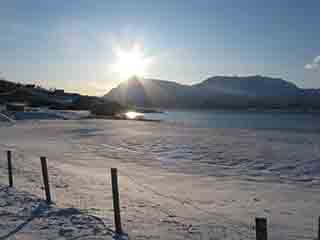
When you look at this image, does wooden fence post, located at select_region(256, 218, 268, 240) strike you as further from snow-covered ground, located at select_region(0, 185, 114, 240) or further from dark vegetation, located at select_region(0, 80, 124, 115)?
dark vegetation, located at select_region(0, 80, 124, 115)

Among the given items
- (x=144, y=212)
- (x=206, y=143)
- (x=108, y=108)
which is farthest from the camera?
(x=108, y=108)

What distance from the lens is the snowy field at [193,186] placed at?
7652 millimetres

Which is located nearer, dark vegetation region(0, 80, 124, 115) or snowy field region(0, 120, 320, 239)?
snowy field region(0, 120, 320, 239)

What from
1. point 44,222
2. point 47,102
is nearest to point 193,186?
point 44,222

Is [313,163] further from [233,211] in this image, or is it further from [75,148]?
[75,148]

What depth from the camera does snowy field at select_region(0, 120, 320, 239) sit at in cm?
765

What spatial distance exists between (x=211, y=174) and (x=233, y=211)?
5.82 metres

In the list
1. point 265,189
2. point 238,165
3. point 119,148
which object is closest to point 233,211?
point 265,189

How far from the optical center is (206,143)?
24.9m

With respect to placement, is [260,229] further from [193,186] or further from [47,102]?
[47,102]

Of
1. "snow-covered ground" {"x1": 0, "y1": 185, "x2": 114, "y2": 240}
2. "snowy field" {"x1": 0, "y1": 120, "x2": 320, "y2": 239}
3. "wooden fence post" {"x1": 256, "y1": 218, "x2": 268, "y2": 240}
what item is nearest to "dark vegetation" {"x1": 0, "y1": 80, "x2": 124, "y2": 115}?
"snowy field" {"x1": 0, "y1": 120, "x2": 320, "y2": 239}

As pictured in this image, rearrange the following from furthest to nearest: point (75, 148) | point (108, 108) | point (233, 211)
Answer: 1. point (108, 108)
2. point (75, 148)
3. point (233, 211)

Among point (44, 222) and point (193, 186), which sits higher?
point (44, 222)

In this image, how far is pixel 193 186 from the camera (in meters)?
12.3
